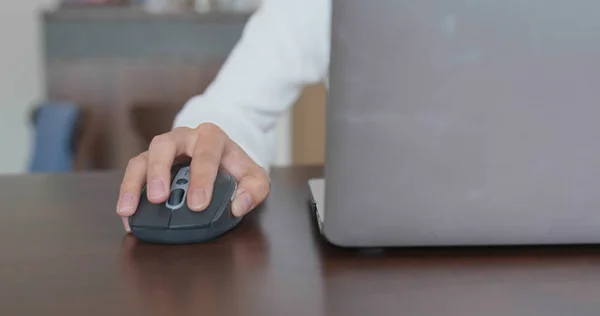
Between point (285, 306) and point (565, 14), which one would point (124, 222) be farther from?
point (565, 14)

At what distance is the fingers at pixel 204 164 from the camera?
0.55 meters

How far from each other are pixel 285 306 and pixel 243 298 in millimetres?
30

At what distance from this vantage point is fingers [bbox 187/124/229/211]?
545 millimetres

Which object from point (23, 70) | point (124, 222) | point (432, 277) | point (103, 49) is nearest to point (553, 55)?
point (432, 277)

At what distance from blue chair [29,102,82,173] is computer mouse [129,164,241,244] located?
151cm

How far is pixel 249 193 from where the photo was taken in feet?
1.95

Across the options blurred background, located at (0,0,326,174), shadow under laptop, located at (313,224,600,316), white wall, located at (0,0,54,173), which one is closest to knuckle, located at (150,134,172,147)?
shadow under laptop, located at (313,224,600,316)

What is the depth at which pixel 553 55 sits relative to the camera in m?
0.47

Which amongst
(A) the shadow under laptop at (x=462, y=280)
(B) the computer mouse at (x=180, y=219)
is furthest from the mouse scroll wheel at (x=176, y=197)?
(A) the shadow under laptop at (x=462, y=280)

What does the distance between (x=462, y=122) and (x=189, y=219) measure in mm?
223

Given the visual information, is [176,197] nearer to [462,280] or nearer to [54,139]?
[462,280]

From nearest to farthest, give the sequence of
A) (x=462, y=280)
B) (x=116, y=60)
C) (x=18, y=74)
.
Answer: (x=462, y=280) → (x=116, y=60) → (x=18, y=74)

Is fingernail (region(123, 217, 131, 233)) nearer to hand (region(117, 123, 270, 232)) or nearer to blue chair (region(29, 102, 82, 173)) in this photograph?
hand (region(117, 123, 270, 232))

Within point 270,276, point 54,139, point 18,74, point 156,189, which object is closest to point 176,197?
point 156,189
